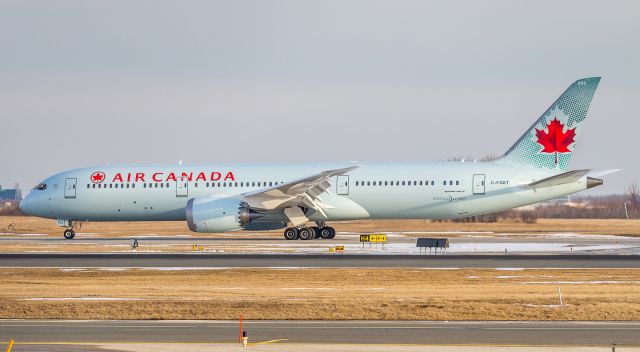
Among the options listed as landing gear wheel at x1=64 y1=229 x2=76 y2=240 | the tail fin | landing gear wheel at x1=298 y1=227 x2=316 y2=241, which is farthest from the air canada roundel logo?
the tail fin

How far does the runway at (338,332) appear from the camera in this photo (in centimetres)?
1923

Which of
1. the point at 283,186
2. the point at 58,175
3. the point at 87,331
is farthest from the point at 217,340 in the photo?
the point at 58,175

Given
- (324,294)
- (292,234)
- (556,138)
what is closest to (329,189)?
(292,234)

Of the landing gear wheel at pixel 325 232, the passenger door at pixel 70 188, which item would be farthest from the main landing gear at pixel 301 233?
the passenger door at pixel 70 188

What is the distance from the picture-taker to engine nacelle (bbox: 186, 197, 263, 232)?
48438 mm

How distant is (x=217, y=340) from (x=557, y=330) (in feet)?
22.3

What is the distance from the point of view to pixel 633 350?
1769 centimetres

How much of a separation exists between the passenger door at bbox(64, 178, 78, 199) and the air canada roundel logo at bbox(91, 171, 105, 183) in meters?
1.00

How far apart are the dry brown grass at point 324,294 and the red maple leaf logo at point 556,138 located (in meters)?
18.1

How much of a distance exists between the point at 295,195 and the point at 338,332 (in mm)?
30040

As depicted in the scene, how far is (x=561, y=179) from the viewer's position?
4906 cm

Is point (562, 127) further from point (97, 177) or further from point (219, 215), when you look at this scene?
point (97, 177)

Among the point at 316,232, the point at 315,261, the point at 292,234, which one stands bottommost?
the point at 315,261

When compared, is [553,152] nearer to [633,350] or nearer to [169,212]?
[169,212]
